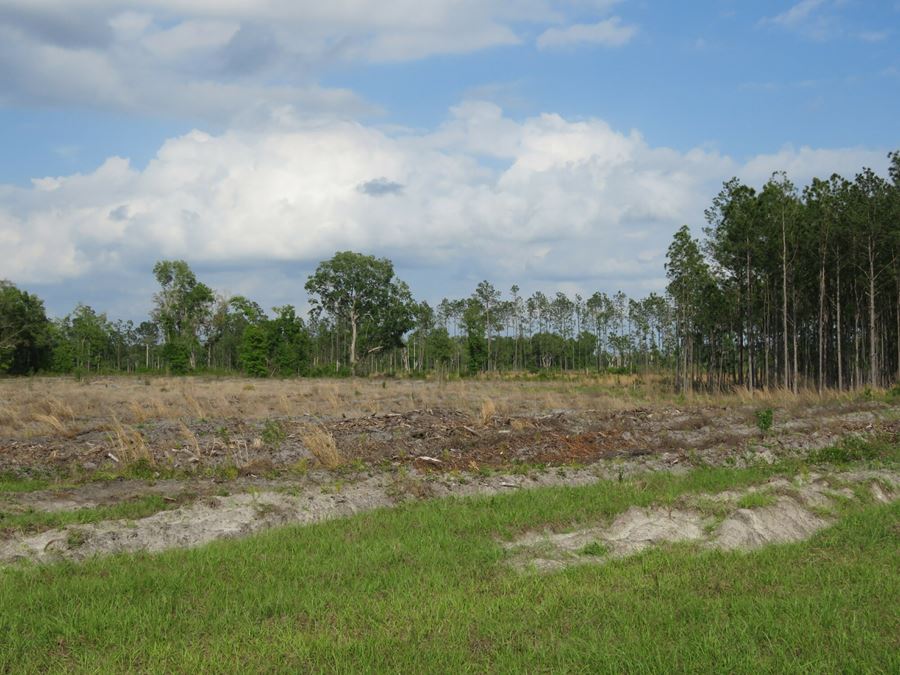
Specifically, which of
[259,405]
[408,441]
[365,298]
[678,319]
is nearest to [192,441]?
[408,441]

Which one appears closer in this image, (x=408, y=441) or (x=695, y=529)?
(x=695, y=529)

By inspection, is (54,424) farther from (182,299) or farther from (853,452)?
(182,299)

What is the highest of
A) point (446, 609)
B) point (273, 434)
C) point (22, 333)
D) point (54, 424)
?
point (22, 333)

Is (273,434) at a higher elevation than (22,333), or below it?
below

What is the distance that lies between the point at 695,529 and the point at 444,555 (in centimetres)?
312

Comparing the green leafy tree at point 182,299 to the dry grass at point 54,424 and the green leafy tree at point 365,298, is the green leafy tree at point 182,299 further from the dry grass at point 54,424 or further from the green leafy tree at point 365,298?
the dry grass at point 54,424

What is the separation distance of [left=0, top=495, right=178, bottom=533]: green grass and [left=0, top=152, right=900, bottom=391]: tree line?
111ft

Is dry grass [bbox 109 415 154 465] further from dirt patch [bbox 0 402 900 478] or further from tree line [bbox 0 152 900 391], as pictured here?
tree line [bbox 0 152 900 391]

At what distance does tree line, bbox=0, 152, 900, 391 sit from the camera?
40.2 meters

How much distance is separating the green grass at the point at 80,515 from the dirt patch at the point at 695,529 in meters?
5.21

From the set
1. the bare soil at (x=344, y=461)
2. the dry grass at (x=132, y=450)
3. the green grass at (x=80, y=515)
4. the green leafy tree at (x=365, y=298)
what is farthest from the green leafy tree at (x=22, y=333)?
the green grass at (x=80, y=515)

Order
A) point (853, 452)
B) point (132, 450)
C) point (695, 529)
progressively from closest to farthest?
point (695, 529) → point (132, 450) → point (853, 452)

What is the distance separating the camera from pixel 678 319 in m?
50.9

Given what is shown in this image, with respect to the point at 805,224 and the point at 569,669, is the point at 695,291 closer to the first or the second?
the point at 805,224
